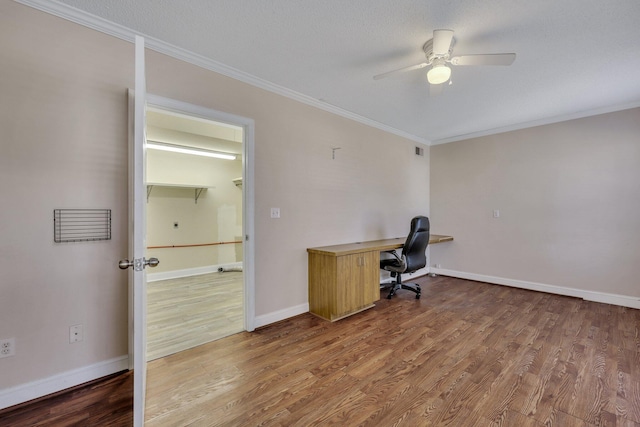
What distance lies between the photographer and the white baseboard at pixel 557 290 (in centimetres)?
335

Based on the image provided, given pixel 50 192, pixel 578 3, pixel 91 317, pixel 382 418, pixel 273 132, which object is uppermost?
pixel 578 3

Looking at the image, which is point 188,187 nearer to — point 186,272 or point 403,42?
point 186,272

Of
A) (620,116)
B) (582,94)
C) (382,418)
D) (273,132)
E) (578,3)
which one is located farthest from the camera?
(620,116)

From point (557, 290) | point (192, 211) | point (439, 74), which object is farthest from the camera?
point (192, 211)

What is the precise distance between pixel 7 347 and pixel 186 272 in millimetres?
3549

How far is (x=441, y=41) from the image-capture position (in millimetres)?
1911

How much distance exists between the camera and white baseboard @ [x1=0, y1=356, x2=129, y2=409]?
1614mm

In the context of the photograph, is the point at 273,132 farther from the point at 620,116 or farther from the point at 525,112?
the point at 620,116

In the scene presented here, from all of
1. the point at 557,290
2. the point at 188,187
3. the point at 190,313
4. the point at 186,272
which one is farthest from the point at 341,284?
the point at 188,187

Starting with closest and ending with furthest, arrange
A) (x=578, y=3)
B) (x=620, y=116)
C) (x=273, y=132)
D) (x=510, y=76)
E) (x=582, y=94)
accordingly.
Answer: (x=578, y=3), (x=510, y=76), (x=273, y=132), (x=582, y=94), (x=620, y=116)

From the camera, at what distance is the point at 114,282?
195cm

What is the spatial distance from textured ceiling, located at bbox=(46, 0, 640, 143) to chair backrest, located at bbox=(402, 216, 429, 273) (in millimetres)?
1529

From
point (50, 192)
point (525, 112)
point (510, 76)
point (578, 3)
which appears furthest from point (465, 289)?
point (50, 192)

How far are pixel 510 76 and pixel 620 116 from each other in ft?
6.80
